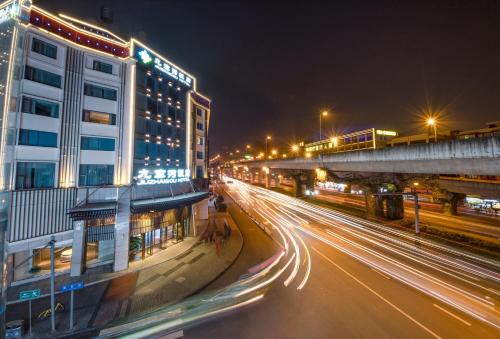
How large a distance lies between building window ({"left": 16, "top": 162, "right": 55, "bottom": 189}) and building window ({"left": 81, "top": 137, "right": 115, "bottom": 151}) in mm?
2696

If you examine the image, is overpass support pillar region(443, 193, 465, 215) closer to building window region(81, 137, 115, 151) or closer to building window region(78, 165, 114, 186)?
building window region(78, 165, 114, 186)

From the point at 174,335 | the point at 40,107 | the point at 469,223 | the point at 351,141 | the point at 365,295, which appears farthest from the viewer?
the point at 351,141

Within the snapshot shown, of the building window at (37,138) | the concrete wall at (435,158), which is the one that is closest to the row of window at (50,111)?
the building window at (37,138)

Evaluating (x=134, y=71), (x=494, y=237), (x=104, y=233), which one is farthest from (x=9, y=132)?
(x=494, y=237)

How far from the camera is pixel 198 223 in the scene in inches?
1324

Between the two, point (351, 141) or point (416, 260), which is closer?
point (416, 260)

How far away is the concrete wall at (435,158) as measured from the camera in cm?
1437

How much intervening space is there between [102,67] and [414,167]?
30.7 metres

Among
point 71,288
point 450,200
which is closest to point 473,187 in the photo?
point 450,200

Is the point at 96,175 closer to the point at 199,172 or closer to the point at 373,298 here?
the point at 199,172

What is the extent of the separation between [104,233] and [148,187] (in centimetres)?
524

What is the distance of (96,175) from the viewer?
18438mm

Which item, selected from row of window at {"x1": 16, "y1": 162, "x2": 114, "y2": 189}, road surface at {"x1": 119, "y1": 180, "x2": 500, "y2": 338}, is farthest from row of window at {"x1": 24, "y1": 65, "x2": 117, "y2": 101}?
road surface at {"x1": 119, "y1": 180, "x2": 500, "y2": 338}

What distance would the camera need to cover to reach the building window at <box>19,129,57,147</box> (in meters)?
15.4
